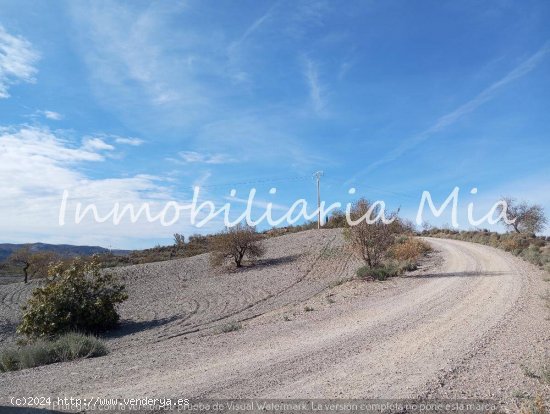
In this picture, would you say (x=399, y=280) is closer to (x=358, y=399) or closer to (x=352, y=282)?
(x=352, y=282)

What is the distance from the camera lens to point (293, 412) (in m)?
5.74

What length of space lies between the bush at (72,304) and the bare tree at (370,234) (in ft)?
40.4

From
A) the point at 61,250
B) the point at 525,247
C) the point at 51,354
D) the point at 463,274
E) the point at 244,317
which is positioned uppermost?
the point at 61,250

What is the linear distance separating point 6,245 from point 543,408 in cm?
17513

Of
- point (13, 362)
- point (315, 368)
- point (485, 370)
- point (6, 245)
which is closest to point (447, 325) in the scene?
point (485, 370)

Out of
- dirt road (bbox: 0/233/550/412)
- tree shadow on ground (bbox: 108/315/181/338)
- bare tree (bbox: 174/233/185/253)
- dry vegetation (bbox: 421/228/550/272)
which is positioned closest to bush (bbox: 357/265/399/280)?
dry vegetation (bbox: 421/228/550/272)

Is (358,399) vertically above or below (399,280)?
below

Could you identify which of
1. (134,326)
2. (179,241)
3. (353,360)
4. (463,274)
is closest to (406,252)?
(463,274)

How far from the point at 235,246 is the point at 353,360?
28.4 metres

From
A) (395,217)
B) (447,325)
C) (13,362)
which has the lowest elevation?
(13,362)

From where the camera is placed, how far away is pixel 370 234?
24156 mm

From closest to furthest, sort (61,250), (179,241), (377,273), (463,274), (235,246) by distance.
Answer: (463,274) → (377,273) → (235,246) → (179,241) → (61,250)

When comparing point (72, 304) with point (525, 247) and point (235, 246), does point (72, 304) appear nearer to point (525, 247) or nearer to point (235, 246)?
point (235, 246)

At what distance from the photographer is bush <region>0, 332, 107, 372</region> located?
34.3 ft
